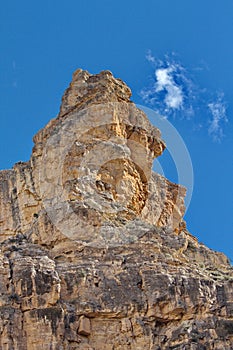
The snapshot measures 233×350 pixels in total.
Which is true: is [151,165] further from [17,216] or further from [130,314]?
[130,314]

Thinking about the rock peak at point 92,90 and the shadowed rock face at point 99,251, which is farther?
the rock peak at point 92,90

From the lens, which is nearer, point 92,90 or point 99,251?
point 99,251

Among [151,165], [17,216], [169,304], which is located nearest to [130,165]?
[151,165]

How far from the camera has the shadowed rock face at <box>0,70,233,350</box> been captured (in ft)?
188

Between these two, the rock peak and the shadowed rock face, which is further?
the rock peak

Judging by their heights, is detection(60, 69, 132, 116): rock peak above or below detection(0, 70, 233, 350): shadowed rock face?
above

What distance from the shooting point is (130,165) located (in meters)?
70.1

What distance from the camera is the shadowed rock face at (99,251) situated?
57.3 metres

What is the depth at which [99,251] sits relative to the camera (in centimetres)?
6097

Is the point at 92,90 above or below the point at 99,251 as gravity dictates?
above

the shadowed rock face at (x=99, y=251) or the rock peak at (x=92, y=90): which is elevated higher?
the rock peak at (x=92, y=90)

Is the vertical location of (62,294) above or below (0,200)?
below

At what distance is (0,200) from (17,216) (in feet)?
7.34

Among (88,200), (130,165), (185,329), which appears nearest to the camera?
(185,329)
